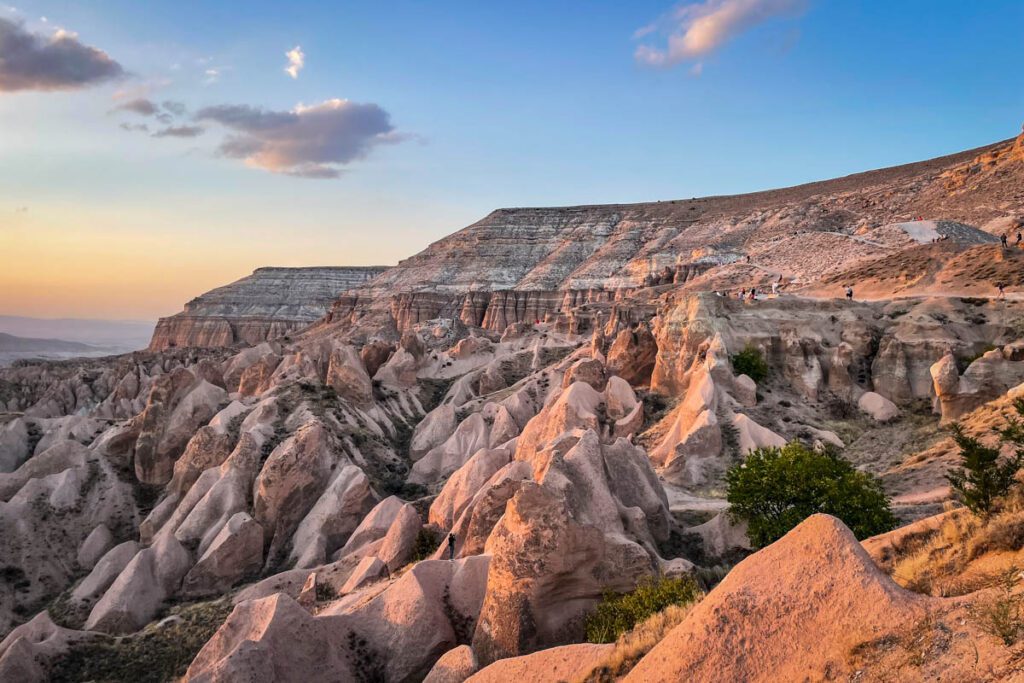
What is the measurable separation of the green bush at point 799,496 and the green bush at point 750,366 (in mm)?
15931

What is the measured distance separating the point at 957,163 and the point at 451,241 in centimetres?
8611

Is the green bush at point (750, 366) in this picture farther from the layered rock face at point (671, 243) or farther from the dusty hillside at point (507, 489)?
the layered rock face at point (671, 243)

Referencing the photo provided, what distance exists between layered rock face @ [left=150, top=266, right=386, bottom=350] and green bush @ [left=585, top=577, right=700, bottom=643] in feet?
426

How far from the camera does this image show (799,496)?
1691cm

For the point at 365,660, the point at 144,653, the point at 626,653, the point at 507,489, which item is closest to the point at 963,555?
the point at 626,653

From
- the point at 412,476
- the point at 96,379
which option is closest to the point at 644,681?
the point at 412,476

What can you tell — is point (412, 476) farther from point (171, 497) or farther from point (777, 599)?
point (777, 599)

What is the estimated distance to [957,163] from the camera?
94.6m

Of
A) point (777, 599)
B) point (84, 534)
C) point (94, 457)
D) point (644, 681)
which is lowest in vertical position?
point (84, 534)

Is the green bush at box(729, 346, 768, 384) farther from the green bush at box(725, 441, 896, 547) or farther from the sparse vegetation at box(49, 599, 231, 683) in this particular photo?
the sparse vegetation at box(49, 599, 231, 683)

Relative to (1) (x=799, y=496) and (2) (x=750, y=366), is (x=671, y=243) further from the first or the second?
(1) (x=799, y=496)

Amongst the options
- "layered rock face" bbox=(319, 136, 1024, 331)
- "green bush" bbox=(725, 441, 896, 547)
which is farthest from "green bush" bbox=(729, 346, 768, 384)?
"layered rock face" bbox=(319, 136, 1024, 331)

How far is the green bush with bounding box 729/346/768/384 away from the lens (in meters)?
34.2

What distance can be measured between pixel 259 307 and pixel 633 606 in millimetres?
154353
